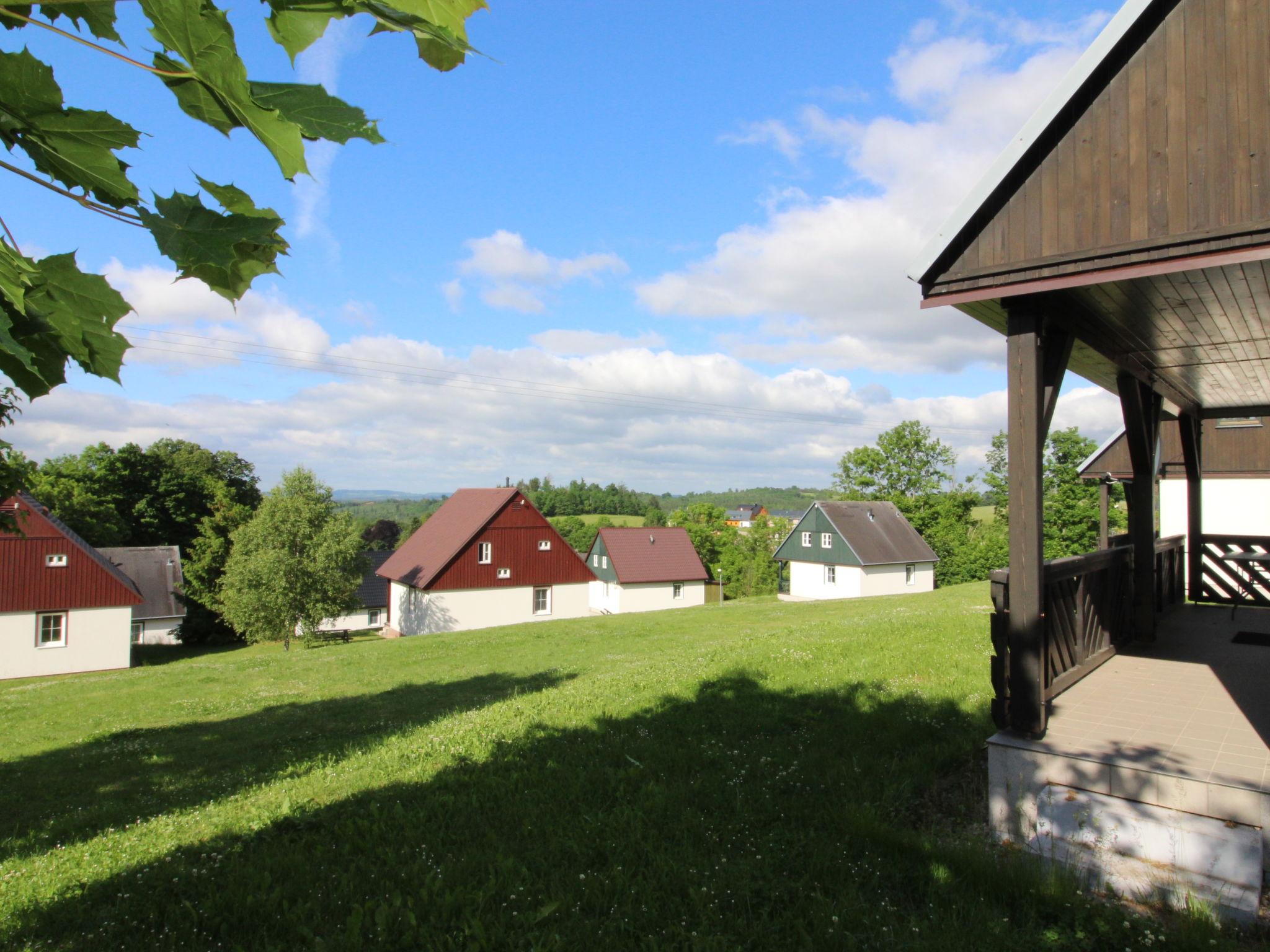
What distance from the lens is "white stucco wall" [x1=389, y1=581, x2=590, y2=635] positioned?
36250 millimetres

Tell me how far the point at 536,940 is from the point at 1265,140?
6386mm

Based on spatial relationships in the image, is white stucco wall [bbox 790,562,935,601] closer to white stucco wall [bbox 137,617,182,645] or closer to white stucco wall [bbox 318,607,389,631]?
white stucco wall [bbox 318,607,389,631]

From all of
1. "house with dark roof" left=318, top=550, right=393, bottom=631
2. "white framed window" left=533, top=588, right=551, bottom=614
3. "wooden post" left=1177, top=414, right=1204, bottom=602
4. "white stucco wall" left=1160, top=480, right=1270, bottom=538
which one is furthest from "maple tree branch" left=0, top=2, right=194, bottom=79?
"house with dark roof" left=318, top=550, right=393, bottom=631

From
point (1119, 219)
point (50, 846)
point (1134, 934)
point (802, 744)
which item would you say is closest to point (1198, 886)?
point (1134, 934)

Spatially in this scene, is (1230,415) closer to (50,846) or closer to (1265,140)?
(1265,140)

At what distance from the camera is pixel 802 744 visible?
617cm

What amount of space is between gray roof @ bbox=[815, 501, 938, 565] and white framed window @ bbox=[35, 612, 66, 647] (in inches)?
1582

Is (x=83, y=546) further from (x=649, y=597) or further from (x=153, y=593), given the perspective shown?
(x=649, y=597)

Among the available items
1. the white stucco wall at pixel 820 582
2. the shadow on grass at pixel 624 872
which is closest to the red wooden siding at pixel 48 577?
the shadow on grass at pixel 624 872

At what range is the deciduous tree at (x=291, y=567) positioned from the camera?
29.3 meters

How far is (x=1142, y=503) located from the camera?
8008 millimetres

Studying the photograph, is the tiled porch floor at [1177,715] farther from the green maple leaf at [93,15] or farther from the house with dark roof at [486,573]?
the house with dark roof at [486,573]

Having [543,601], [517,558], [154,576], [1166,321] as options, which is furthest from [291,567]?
[1166,321]

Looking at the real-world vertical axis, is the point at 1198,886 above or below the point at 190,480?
below
